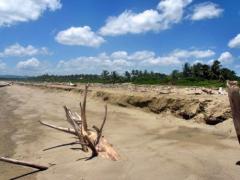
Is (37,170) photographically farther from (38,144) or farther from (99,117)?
(99,117)

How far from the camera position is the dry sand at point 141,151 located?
9906mm

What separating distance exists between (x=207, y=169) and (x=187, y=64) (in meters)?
99.6

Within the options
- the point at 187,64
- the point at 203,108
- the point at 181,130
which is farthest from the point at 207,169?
the point at 187,64

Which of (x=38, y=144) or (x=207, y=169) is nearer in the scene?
(x=207, y=169)

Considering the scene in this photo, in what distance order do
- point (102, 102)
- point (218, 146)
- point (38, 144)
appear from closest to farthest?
Answer: point (218, 146) < point (38, 144) < point (102, 102)

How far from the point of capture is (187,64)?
4240 inches

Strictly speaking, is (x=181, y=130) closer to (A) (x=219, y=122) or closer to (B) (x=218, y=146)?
(A) (x=219, y=122)

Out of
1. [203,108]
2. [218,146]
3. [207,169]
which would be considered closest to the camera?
[207,169]

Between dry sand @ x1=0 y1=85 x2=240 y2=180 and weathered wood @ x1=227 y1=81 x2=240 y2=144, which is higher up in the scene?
weathered wood @ x1=227 y1=81 x2=240 y2=144

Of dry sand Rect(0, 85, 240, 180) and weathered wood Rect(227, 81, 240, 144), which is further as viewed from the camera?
dry sand Rect(0, 85, 240, 180)

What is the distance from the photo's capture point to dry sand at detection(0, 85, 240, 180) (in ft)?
32.5

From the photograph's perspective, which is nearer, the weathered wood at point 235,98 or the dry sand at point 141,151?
the weathered wood at point 235,98

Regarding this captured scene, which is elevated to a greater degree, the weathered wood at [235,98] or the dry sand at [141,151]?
the weathered wood at [235,98]

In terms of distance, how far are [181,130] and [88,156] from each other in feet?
21.1
